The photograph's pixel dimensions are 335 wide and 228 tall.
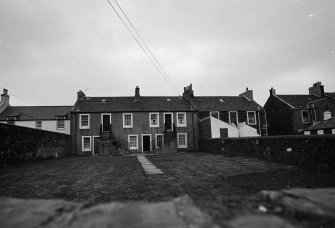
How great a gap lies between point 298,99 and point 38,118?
44816 mm

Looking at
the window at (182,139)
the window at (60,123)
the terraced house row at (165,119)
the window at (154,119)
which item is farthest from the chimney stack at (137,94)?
the window at (60,123)

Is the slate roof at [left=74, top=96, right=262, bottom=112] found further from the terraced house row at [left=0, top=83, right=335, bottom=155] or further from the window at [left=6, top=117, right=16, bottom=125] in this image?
the window at [left=6, top=117, right=16, bottom=125]

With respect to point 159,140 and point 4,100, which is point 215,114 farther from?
point 4,100

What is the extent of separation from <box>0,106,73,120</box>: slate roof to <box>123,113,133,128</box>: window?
12514 millimetres

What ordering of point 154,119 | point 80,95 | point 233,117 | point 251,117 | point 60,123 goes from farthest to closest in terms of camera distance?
point 60,123, point 251,117, point 233,117, point 80,95, point 154,119

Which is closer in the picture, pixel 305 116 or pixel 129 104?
pixel 129 104

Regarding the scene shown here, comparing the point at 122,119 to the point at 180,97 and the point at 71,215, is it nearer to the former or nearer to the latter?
the point at 180,97

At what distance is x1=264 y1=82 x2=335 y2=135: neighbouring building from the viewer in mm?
33812

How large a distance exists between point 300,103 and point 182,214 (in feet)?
134

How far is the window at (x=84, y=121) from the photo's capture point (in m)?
29.9

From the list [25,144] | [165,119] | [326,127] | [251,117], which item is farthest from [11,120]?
[326,127]

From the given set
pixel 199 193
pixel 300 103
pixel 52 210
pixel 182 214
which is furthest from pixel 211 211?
pixel 300 103

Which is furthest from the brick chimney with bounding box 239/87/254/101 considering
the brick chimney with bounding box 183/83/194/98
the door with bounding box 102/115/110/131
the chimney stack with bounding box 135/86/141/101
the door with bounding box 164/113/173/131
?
the door with bounding box 102/115/110/131

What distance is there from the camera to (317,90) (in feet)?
128
